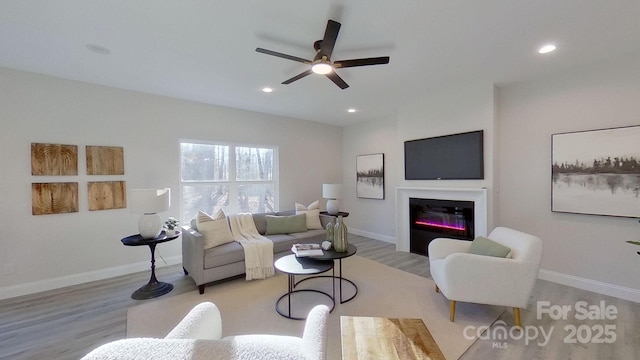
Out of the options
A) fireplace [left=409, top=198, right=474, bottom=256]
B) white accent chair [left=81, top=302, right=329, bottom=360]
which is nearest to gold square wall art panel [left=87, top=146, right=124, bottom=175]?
white accent chair [left=81, top=302, right=329, bottom=360]

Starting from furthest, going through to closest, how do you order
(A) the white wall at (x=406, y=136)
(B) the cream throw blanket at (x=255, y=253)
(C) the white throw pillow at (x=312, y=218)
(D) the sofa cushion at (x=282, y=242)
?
(C) the white throw pillow at (x=312, y=218)
(D) the sofa cushion at (x=282, y=242)
(A) the white wall at (x=406, y=136)
(B) the cream throw blanket at (x=255, y=253)

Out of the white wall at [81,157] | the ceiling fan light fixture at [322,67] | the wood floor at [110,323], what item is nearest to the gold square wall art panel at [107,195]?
the white wall at [81,157]

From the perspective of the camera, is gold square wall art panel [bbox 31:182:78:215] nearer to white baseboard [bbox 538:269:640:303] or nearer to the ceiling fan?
the ceiling fan

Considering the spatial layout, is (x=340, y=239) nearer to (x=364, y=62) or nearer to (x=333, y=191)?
(x=364, y=62)

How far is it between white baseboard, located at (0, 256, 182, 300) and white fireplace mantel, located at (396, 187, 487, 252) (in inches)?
151

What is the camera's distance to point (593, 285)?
116 inches

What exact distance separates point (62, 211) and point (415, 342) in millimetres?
4194

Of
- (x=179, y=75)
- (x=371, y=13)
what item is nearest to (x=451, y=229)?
(x=371, y=13)

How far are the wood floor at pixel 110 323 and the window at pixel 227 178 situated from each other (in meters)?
1.36

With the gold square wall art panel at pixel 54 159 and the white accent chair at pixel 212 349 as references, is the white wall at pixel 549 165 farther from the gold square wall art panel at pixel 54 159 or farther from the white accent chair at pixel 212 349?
the gold square wall art panel at pixel 54 159

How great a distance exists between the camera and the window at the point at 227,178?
425 cm

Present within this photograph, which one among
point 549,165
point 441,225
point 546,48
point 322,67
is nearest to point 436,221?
point 441,225

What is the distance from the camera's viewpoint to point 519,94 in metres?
3.47

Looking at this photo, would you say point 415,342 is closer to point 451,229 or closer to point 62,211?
point 451,229
